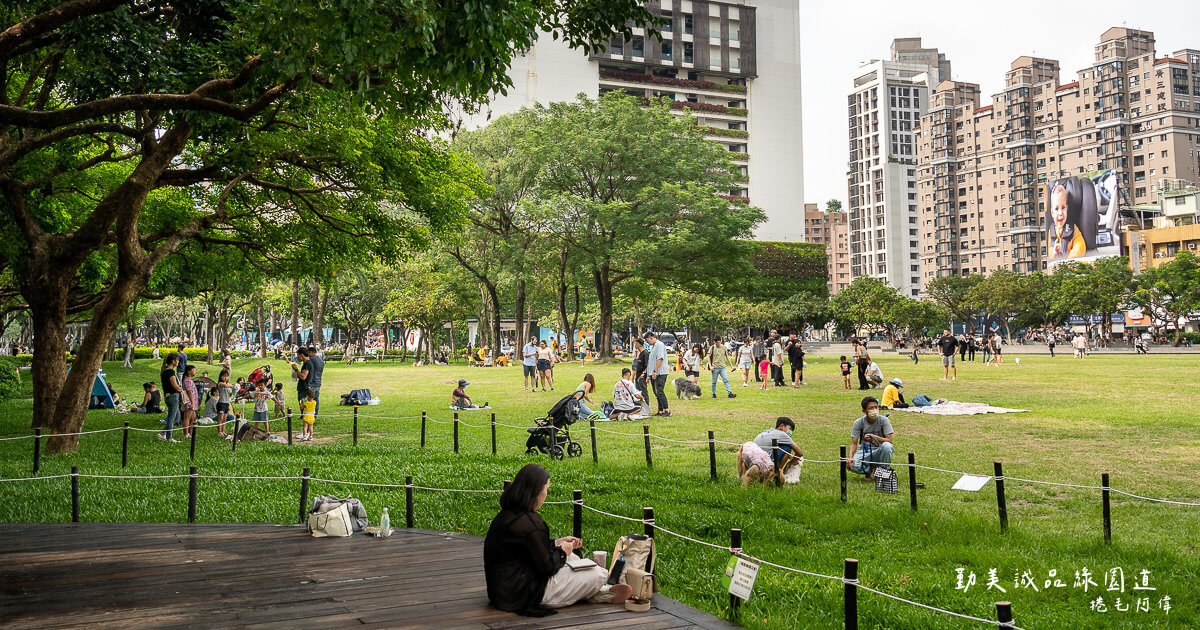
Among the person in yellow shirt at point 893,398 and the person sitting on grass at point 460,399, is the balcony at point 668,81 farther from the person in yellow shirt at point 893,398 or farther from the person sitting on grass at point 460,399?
the person in yellow shirt at point 893,398

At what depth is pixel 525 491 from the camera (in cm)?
566

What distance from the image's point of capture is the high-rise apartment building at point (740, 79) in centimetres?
9819

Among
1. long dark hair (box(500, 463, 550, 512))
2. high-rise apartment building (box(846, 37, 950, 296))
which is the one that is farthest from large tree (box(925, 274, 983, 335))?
long dark hair (box(500, 463, 550, 512))

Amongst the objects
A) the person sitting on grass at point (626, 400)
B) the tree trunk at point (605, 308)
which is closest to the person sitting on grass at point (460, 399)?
the person sitting on grass at point (626, 400)

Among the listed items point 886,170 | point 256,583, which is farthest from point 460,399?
point 886,170

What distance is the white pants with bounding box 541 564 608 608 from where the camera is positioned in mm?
5629

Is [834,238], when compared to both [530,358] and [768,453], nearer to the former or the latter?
[530,358]

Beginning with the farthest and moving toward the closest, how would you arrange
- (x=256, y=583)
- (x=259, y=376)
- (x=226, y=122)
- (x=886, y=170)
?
(x=886, y=170) → (x=259, y=376) → (x=226, y=122) → (x=256, y=583)

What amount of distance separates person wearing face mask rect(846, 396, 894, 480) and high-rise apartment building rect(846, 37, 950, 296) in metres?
143

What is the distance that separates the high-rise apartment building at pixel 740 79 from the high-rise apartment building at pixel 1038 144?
1732 inches

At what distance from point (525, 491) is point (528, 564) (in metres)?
0.50

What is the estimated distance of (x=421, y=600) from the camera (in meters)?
5.84

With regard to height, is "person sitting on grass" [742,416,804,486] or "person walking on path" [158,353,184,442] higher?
"person walking on path" [158,353,184,442]

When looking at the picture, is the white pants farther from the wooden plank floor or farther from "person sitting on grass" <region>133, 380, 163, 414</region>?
"person sitting on grass" <region>133, 380, 163, 414</region>
